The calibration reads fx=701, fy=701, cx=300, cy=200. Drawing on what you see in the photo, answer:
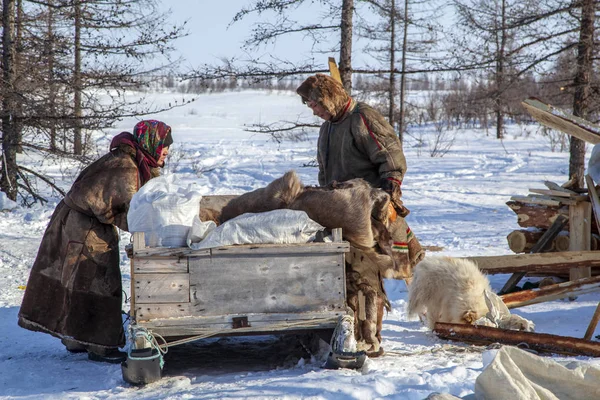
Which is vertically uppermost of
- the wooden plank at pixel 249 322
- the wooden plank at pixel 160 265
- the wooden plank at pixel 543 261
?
the wooden plank at pixel 160 265

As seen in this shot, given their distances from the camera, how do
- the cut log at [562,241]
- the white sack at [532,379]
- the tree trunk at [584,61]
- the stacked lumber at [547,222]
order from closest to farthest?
the white sack at [532,379]
the stacked lumber at [547,222]
the cut log at [562,241]
the tree trunk at [584,61]

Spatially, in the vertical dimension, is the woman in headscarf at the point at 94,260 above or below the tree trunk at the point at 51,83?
below

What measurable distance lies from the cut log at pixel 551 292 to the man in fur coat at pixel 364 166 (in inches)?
37.0

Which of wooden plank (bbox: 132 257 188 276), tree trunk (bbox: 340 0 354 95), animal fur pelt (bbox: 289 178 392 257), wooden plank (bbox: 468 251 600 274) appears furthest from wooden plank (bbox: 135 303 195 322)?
Answer: tree trunk (bbox: 340 0 354 95)

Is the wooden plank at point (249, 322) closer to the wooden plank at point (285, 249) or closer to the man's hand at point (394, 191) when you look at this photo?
the wooden plank at point (285, 249)

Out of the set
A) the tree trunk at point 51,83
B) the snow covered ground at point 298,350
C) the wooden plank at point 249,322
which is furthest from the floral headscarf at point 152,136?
the tree trunk at point 51,83

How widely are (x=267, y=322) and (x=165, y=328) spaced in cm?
59

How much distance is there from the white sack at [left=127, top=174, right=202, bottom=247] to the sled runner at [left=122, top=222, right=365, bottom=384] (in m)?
0.10

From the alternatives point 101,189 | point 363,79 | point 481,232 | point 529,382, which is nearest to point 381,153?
point 101,189

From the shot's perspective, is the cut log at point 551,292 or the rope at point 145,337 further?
the cut log at point 551,292

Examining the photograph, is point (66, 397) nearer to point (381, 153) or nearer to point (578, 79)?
point (381, 153)

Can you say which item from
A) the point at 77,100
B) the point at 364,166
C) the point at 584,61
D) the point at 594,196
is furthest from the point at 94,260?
the point at 77,100

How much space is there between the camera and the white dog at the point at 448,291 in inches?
204

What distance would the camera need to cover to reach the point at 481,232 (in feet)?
35.3
